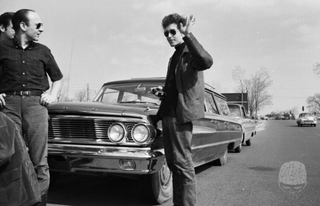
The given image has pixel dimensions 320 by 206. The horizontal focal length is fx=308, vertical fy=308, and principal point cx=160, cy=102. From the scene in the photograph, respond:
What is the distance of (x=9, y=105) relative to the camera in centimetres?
268

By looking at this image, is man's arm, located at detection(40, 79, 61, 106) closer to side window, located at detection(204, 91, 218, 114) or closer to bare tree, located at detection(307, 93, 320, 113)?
side window, located at detection(204, 91, 218, 114)

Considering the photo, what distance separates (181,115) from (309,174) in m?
3.77

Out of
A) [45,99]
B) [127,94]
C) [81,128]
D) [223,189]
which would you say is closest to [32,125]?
[45,99]

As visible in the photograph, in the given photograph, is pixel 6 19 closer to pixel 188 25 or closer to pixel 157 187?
pixel 188 25

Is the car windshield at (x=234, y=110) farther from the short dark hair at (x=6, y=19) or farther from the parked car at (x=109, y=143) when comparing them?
the short dark hair at (x=6, y=19)

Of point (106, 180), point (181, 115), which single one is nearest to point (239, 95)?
point (106, 180)

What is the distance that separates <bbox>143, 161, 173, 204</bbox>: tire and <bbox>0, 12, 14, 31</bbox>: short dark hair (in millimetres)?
2122

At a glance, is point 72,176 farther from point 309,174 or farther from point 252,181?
point 309,174

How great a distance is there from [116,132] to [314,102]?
399ft

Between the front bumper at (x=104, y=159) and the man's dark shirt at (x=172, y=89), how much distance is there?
56 centimetres

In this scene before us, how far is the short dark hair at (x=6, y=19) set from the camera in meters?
3.04

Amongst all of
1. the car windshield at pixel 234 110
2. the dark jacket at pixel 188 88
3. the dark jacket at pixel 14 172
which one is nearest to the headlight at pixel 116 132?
the dark jacket at pixel 188 88

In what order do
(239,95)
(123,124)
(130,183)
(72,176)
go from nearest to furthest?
(123,124)
(130,183)
(72,176)
(239,95)

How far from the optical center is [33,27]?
274 cm
